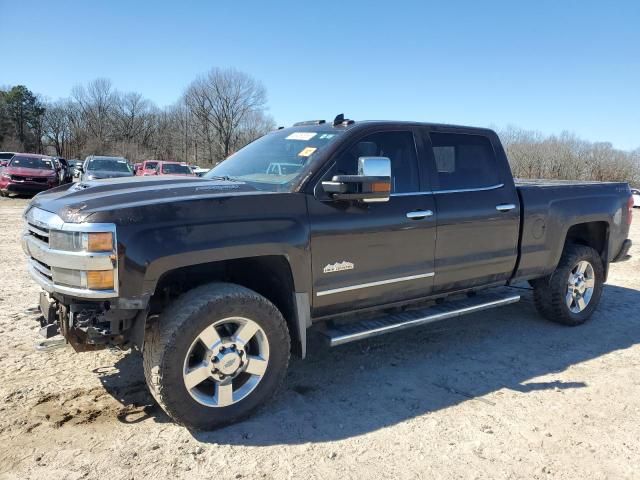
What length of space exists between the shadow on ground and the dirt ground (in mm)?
14

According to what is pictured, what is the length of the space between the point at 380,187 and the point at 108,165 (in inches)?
669

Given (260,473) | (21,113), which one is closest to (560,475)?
(260,473)

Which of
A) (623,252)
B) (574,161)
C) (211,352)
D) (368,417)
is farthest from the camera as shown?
(574,161)

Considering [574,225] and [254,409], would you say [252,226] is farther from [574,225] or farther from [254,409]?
[574,225]

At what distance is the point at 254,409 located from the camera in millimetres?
3227

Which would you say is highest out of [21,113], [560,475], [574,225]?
[21,113]

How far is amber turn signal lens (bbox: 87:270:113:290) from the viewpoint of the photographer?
2697mm

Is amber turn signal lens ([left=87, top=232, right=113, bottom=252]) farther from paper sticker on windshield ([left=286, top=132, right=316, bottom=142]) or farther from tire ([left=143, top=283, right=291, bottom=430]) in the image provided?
paper sticker on windshield ([left=286, top=132, right=316, bottom=142])

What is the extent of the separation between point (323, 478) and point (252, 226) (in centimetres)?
152

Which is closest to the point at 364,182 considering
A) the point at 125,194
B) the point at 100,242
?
the point at 125,194

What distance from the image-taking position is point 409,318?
399cm

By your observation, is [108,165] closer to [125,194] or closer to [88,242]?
[125,194]

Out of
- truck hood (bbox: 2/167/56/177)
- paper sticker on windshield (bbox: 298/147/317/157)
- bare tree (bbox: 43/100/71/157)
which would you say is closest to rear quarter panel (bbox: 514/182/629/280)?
paper sticker on windshield (bbox: 298/147/317/157)

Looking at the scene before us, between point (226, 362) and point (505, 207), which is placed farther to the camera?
point (505, 207)
